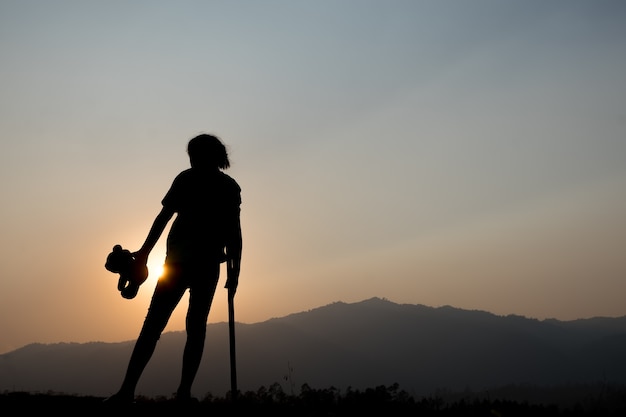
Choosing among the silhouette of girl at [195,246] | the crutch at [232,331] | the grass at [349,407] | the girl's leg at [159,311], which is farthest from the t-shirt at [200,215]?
the grass at [349,407]

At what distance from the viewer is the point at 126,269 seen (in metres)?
6.51

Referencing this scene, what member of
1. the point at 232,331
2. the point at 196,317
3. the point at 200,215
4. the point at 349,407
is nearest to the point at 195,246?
the point at 200,215

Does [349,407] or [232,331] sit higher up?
[232,331]

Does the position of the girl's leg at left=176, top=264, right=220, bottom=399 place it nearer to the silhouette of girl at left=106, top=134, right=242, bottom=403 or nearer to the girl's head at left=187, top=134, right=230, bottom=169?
the silhouette of girl at left=106, top=134, right=242, bottom=403

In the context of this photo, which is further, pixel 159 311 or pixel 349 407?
pixel 349 407

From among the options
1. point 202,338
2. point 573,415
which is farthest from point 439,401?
point 202,338

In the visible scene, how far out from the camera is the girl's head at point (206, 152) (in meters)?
6.77

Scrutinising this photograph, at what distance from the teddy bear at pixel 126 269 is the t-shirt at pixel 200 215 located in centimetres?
35

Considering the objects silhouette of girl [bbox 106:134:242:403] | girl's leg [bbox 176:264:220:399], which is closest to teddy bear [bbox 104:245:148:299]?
silhouette of girl [bbox 106:134:242:403]

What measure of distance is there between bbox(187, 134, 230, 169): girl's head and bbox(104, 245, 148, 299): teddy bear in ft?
3.78

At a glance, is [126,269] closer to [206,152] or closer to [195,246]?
[195,246]

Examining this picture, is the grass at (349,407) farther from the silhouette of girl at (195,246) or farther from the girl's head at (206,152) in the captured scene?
the girl's head at (206,152)

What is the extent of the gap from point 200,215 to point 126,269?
0.91m

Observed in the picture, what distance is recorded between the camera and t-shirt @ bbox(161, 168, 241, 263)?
6461mm
